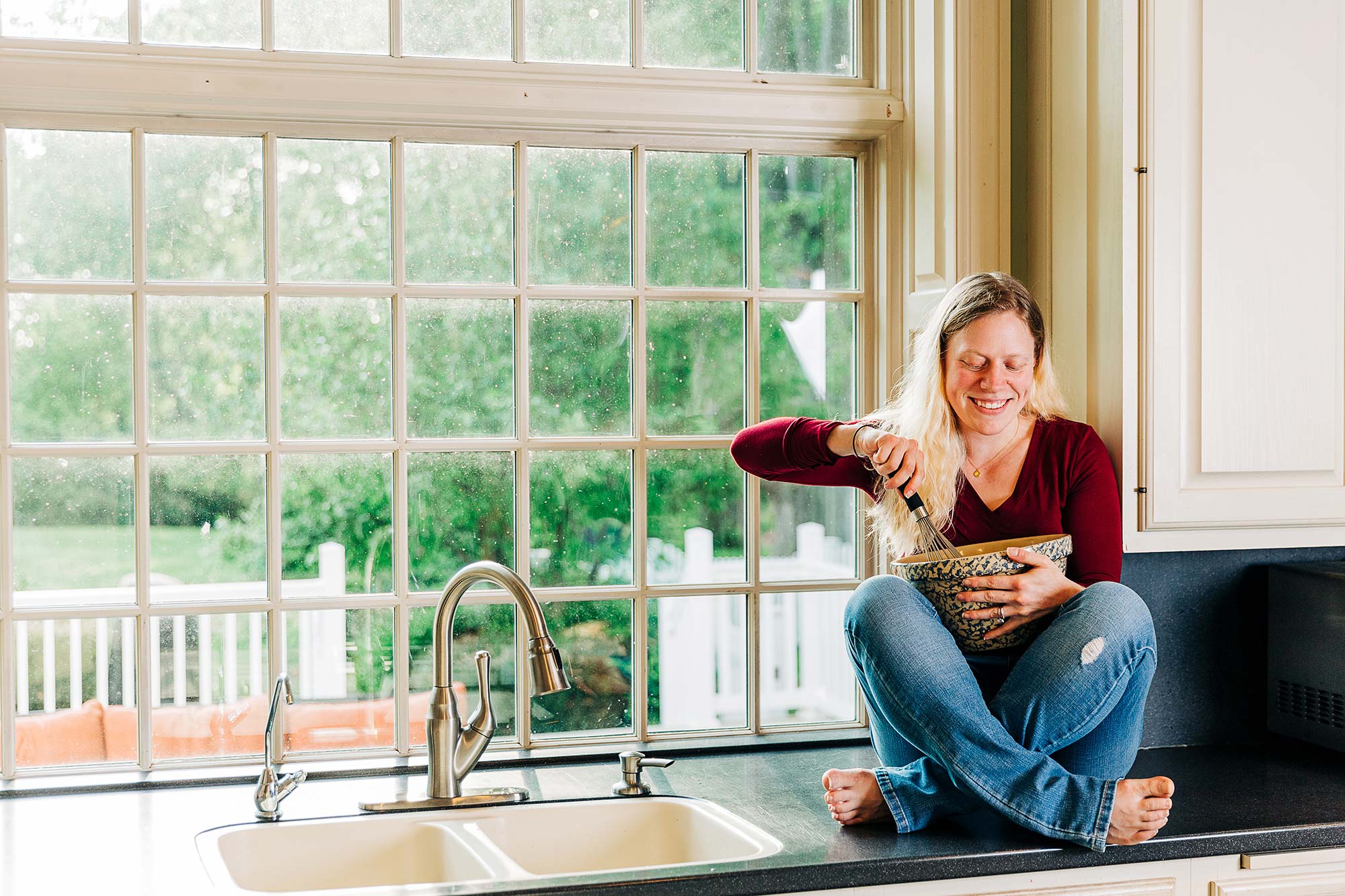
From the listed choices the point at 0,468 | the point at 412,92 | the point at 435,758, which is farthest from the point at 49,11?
the point at 435,758

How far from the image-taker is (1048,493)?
5.61 feet

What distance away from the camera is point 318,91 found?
1864mm

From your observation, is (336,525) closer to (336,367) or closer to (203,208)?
(336,367)

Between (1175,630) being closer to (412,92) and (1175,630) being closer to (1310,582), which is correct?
(1310,582)

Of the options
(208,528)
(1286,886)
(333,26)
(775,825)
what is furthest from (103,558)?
(1286,886)

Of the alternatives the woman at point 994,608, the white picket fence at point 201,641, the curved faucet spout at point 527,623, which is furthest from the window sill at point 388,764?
the woman at point 994,608

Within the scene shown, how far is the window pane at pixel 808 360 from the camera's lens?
2.10 m

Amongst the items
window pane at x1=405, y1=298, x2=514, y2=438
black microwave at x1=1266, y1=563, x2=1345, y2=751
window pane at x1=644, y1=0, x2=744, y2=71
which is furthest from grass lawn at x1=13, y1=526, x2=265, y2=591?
black microwave at x1=1266, y1=563, x2=1345, y2=751

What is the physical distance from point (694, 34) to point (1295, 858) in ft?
5.29

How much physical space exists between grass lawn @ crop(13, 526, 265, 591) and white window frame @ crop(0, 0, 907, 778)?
0.03 meters

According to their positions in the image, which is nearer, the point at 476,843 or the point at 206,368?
the point at 476,843

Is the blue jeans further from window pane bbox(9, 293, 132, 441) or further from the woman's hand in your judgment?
window pane bbox(9, 293, 132, 441)

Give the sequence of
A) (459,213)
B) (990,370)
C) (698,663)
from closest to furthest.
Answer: (990,370) → (459,213) → (698,663)

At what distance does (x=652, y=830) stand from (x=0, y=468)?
1.19m
